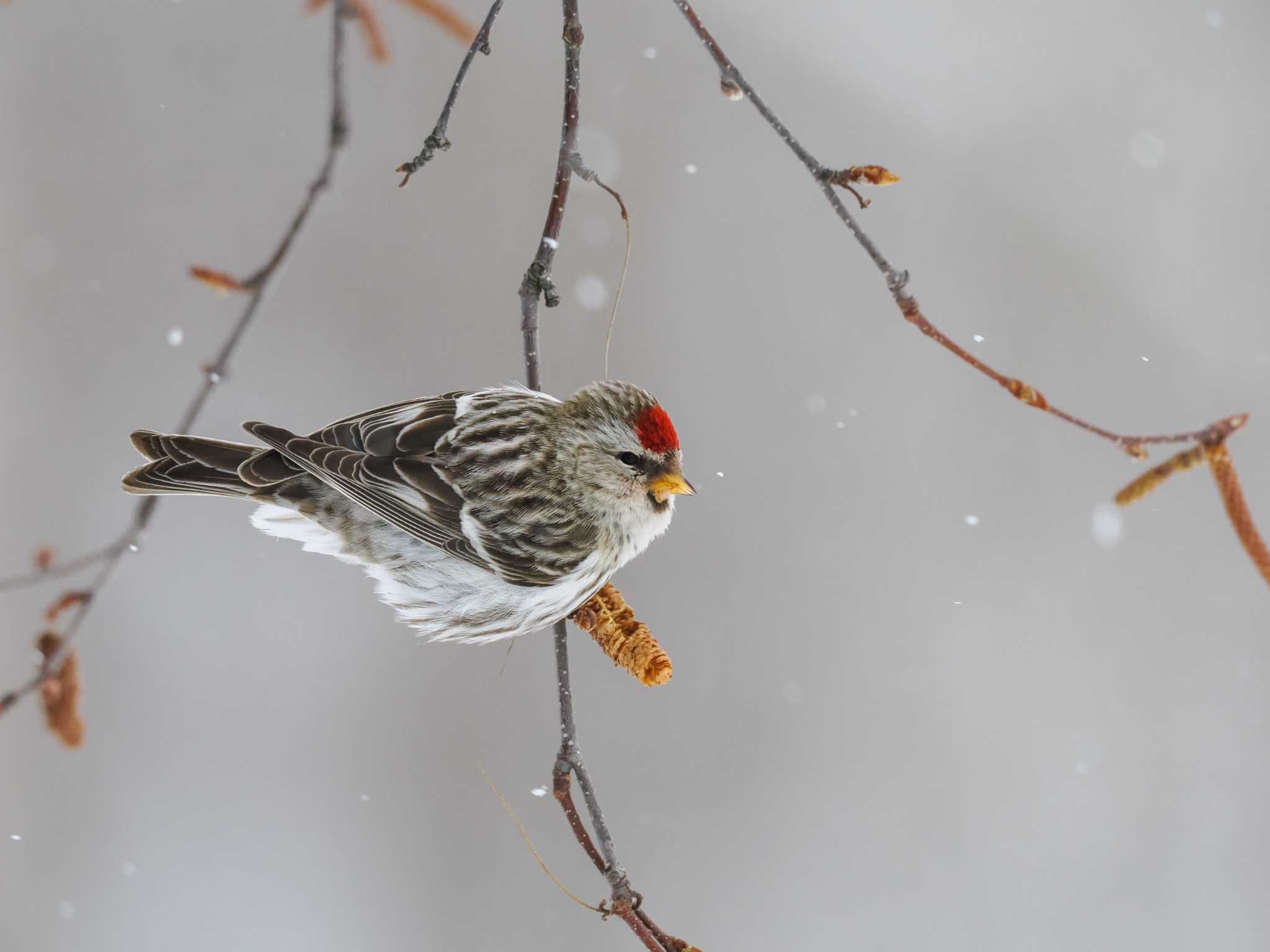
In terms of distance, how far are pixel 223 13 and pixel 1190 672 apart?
4806 millimetres

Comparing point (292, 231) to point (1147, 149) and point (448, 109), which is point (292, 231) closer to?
point (448, 109)

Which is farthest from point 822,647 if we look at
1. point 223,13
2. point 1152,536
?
point 223,13

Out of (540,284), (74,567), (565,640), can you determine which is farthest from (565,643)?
(74,567)

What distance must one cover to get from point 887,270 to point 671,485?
78 cm

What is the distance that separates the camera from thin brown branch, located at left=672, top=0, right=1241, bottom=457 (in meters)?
1.11

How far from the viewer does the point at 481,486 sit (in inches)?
80.3

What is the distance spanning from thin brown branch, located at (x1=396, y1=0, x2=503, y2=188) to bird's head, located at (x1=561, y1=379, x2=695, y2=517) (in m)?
0.51

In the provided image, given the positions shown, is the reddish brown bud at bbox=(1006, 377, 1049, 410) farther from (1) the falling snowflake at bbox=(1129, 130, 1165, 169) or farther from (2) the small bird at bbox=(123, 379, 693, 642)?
(1) the falling snowflake at bbox=(1129, 130, 1165, 169)

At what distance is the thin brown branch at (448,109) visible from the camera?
4.76 ft

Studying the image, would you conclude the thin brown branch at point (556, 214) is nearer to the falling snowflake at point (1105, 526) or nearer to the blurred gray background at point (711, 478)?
the blurred gray background at point (711, 478)

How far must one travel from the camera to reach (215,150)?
12.5 ft

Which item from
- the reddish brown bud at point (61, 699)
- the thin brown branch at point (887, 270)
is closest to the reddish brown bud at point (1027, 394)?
the thin brown branch at point (887, 270)

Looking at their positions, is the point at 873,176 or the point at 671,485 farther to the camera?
the point at 671,485

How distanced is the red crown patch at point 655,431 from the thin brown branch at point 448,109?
56 cm
